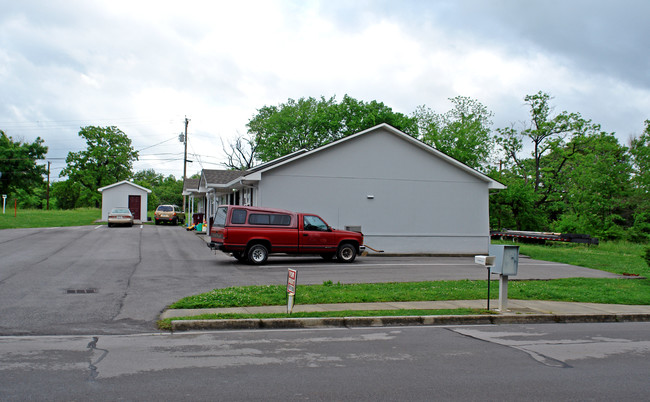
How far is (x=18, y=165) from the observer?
62562 mm

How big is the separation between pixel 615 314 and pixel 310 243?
35.8 ft

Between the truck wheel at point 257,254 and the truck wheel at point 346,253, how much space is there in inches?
120

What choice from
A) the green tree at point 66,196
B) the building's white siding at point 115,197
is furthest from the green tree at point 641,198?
the green tree at point 66,196

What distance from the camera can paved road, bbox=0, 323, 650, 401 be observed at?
17.2ft

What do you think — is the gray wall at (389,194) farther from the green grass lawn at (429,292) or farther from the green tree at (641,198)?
the green tree at (641,198)

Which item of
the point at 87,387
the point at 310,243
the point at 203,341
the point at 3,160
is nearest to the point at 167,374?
the point at 87,387

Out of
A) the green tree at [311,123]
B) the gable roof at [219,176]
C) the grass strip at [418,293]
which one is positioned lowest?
the grass strip at [418,293]

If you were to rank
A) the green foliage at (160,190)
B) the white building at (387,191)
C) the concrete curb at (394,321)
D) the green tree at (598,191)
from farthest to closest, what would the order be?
the green foliage at (160,190)
the green tree at (598,191)
the white building at (387,191)
the concrete curb at (394,321)

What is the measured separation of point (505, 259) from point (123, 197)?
43956 millimetres

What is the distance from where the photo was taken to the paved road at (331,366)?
5.25m

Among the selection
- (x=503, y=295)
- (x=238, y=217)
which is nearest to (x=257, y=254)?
(x=238, y=217)

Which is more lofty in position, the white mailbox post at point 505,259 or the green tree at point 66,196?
the green tree at point 66,196

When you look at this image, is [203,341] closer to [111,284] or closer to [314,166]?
[111,284]

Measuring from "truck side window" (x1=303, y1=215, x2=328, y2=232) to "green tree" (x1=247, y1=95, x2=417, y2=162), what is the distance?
32.0 m
